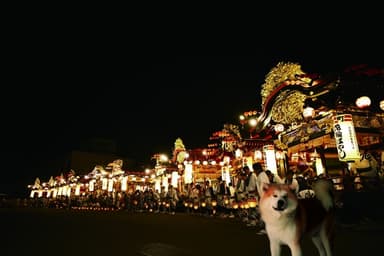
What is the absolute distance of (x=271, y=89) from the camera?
598 inches

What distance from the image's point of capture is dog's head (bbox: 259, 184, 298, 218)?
316 cm

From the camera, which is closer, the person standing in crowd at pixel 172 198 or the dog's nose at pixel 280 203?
the dog's nose at pixel 280 203

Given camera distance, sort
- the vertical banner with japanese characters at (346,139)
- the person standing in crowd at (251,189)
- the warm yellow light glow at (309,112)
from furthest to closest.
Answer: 1. the warm yellow light glow at (309,112)
2. the vertical banner with japanese characters at (346,139)
3. the person standing in crowd at (251,189)

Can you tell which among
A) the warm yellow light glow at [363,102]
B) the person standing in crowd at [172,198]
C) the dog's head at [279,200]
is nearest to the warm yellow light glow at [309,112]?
the warm yellow light glow at [363,102]

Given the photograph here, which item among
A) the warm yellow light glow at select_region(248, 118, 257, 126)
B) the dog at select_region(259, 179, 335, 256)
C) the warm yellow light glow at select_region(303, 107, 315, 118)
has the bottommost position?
the dog at select_region(259, 179, 335, 256)

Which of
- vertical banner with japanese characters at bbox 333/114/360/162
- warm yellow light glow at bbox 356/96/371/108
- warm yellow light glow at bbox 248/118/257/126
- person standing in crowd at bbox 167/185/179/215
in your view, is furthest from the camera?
person standing in crowd at bbox 167/185/179/215

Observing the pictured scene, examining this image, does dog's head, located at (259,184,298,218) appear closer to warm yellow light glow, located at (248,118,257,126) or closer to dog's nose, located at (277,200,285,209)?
dog's nose, located at (277,200,285,209)

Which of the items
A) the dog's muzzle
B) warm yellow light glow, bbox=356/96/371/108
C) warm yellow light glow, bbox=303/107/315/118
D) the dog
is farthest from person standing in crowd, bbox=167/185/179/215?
the dog's muzzle

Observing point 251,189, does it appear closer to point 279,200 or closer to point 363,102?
point 279,200

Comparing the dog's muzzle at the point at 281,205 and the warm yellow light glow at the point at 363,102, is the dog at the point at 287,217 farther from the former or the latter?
the warm yellow light glow at the point at 363,102

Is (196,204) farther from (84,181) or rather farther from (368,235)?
(84,181)

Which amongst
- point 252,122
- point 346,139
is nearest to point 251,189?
point 346,139

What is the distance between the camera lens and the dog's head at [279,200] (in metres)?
3.16

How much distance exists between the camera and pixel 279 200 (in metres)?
3.15
